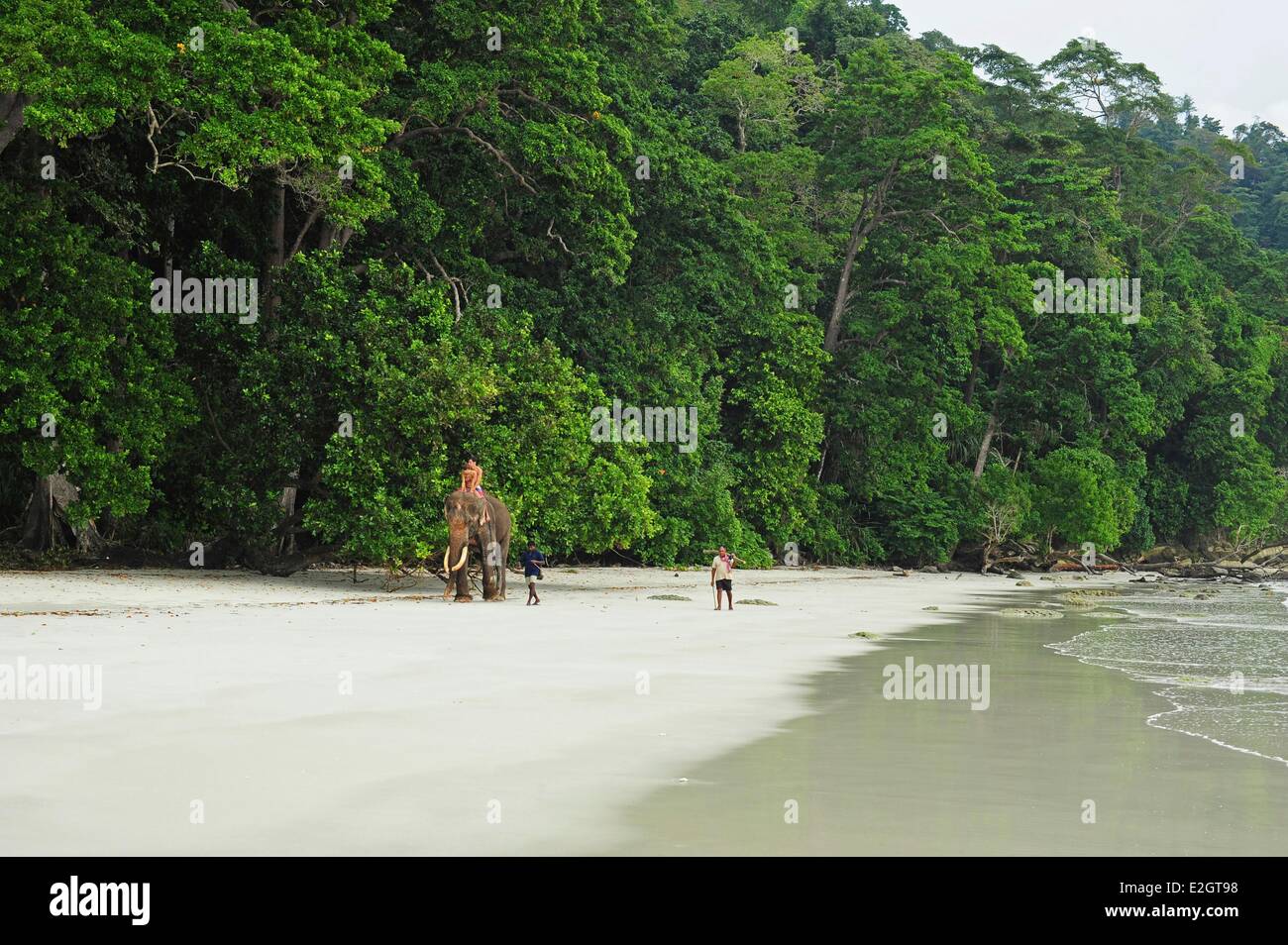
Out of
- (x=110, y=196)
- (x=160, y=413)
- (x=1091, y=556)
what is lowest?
(x=1091, y=556)

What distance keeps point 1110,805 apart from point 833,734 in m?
3.02

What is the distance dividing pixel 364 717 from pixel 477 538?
15.2 metres

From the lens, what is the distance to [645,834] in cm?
763

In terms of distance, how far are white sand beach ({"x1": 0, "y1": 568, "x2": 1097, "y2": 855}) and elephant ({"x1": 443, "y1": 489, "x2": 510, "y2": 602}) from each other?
214 centimetres

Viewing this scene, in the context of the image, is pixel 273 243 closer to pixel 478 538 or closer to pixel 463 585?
pixel 478 538

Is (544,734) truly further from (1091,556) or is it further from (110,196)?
(1091,556)

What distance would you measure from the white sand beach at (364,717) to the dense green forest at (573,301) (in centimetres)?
573

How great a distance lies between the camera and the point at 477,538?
2636cm

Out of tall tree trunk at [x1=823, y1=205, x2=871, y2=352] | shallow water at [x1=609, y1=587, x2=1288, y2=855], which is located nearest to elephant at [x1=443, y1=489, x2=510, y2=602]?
shallow water at [x1=609, y1=587, x2=1288, y2=855]

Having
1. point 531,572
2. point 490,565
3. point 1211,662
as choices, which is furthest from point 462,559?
point 1211,662

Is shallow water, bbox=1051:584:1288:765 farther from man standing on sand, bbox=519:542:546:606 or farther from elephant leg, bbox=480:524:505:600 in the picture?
elephant leg, bbox=480:524:505:600

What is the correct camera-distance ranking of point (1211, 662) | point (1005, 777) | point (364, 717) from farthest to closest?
point (1211, 662)
point (364, 717)
point (1005, 777)

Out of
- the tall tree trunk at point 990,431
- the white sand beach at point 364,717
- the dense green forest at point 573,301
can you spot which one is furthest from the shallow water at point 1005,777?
the tall tree trunk at point 990,431

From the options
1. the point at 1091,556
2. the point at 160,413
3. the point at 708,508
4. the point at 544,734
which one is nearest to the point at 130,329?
the point at 160,413
